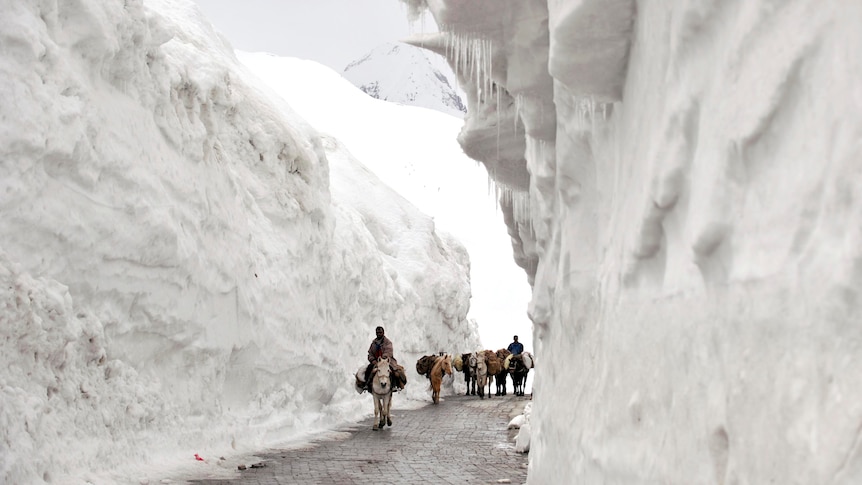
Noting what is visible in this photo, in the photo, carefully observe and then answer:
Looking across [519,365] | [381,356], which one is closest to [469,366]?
[519,365]

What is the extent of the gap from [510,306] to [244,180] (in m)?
54.2

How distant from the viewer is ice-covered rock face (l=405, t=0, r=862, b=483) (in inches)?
113

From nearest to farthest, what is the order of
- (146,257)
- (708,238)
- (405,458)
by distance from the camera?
(708,238) < (146,257) < (405,458)

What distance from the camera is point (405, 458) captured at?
12.9m

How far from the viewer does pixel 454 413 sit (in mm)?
22938

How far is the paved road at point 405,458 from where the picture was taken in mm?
10633

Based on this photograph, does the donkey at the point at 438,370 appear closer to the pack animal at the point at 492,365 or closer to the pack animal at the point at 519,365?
the pack animal at the point at 519,365

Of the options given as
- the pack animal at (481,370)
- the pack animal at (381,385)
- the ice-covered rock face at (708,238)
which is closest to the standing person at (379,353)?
the pack animal at (381,385)

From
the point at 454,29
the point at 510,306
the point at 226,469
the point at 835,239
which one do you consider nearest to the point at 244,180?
the point at 226,469

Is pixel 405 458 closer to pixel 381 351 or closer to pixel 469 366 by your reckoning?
pixel 381 351

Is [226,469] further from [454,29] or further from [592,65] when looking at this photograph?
[592,65]

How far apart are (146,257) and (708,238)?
8817 mm

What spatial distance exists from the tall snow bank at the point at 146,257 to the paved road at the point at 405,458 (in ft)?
3.47

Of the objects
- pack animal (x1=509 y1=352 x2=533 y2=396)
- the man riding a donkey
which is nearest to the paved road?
the man riding a donkey
